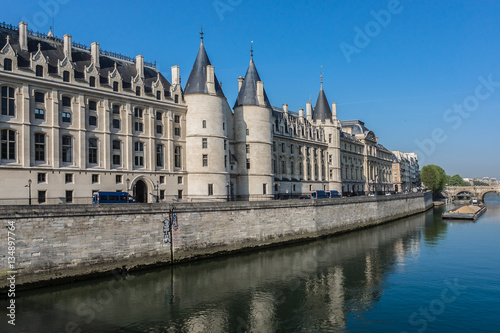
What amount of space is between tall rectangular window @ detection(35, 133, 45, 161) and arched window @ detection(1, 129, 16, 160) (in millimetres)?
1771

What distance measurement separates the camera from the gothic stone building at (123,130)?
33.4 m

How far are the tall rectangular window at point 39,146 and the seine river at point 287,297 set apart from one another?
1369 cm

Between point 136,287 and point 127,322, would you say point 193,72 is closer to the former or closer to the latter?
point 136,287

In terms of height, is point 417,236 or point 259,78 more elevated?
point 259,78

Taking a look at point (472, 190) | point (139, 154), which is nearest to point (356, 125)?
point (472, 190)

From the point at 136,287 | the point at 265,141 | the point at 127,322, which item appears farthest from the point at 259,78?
the point at 127,322

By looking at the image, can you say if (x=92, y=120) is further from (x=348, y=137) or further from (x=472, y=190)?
(x=472, y=190)

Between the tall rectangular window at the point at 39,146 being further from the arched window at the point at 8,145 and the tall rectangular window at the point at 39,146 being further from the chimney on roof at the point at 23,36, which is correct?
the chimney on roof at the point at 23,36

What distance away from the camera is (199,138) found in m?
44.6

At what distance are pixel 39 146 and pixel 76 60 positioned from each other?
10.4 meters

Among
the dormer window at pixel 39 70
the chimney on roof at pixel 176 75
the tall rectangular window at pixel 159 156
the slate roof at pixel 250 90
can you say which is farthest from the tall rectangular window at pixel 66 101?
the slate roof at pixel 250 90

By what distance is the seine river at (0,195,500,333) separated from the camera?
20.0 metres

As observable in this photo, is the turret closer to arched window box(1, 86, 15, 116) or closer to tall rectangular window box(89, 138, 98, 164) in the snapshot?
tall rectangular window box(89, 138, 98, 164)

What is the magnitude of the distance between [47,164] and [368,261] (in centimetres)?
2921
